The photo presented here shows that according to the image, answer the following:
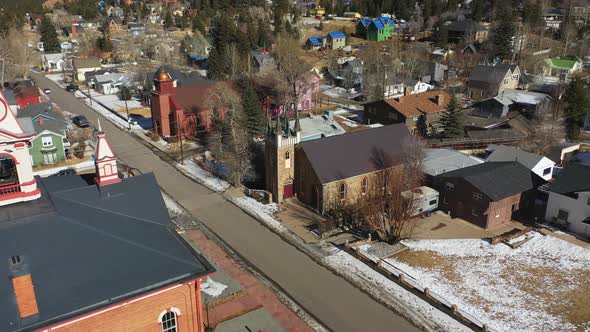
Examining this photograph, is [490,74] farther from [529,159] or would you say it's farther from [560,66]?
[529,159]

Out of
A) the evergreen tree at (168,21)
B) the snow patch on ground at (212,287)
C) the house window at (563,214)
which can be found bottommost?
the snow patch on ground at (212,287)

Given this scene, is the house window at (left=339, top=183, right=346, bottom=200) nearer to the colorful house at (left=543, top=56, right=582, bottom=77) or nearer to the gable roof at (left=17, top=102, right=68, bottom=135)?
the gable roof at (left=17, top=102, right=68, bottom=135)

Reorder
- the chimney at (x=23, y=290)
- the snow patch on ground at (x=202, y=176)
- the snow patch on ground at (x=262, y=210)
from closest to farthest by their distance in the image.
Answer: the chimney at (x=23, y=290) < the snow patch on ground at (x=262, y=210) < the snow patch on ground at (x=202, y=176)

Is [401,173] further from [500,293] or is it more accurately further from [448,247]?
[500,293]

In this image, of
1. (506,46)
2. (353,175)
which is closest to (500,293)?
(353,175)

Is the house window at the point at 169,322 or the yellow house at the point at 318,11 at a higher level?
the yellow house at the point at 318,11

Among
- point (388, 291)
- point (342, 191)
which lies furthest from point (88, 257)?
point (342, 191)

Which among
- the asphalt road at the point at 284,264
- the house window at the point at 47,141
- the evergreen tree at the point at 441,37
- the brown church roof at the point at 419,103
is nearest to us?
the asphalt road at the point at 284,264

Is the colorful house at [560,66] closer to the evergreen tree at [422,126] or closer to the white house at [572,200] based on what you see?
the evergreen tree at [422,126]

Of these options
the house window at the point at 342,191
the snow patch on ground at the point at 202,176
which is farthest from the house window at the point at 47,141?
the house window at the point at 342,191
